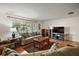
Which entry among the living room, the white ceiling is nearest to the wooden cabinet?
the living room

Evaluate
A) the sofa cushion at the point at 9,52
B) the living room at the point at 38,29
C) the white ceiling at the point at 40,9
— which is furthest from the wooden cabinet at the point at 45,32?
the sofa cushion at the point at 9,52

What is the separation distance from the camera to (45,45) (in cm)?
186

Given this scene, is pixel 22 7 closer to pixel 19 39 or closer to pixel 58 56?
pixel 19 39

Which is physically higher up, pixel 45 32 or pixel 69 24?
Result: pixel 69 24

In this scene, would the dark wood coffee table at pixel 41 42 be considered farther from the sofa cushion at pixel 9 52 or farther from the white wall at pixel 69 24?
the sofa cushion at pixel 9 52

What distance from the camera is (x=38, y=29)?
6.05 feet

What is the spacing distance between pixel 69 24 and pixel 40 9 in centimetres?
53

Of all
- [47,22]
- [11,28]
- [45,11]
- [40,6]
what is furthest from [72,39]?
[11,28]

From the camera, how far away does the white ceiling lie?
178cm

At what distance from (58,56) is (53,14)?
70cm

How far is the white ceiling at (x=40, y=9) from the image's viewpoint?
70.2 inches

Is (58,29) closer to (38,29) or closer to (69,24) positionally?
(69,24)

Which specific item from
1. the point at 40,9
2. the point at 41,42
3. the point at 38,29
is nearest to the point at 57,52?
the point at 41,42

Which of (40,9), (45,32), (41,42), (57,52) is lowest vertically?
(57,52)
